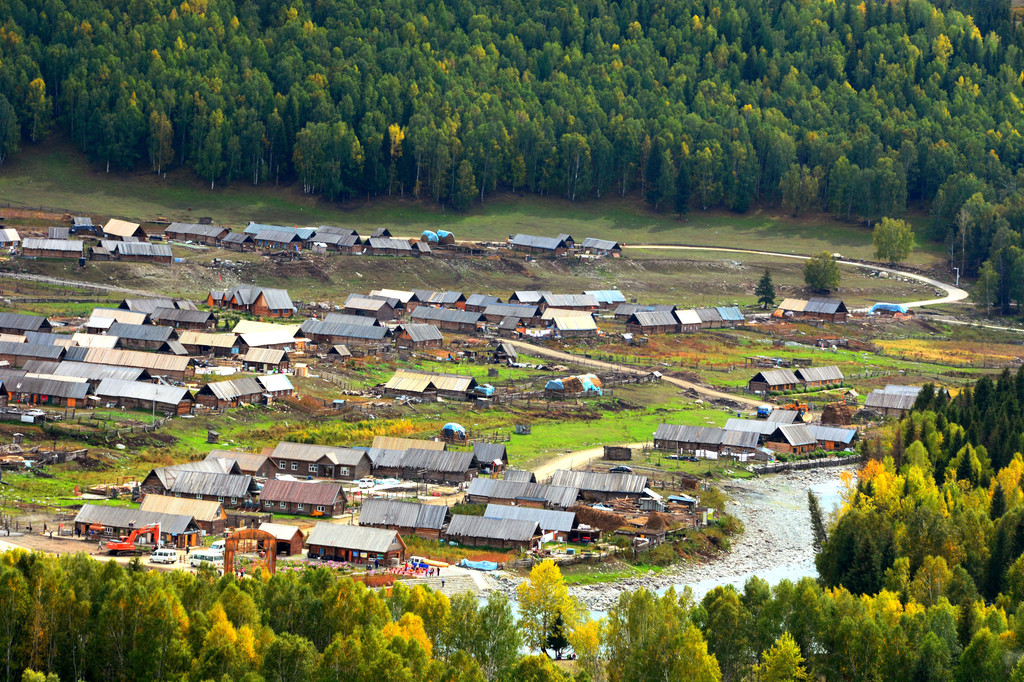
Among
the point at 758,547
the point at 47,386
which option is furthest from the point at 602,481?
the point at 47,386

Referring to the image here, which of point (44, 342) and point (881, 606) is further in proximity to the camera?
point (44, 342)

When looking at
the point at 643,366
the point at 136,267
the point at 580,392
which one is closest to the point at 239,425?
the point at 580,392

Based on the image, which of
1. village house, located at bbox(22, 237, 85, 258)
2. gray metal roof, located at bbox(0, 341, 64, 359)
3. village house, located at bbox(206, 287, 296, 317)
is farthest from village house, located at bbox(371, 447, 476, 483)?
village house, located at bbox(22, 237, 85, 258)

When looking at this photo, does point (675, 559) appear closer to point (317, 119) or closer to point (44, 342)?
point (44, 342)

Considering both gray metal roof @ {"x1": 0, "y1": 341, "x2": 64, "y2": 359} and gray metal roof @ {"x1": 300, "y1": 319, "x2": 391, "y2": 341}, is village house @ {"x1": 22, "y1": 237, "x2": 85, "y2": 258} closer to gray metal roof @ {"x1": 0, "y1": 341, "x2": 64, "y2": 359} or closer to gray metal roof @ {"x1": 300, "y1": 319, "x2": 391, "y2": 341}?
gray metal roof @ {"x1": 300, "y1": 319, "x2": 391, "y2": 341}

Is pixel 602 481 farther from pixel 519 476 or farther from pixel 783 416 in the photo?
pixel 783 416

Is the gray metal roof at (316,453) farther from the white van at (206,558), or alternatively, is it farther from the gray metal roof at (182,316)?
the gray metal roof at (182,316)
